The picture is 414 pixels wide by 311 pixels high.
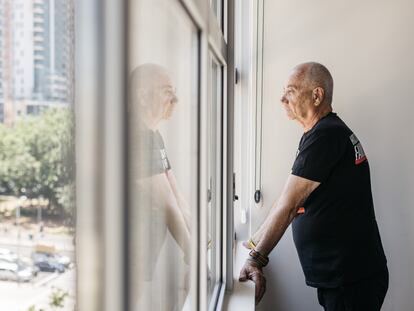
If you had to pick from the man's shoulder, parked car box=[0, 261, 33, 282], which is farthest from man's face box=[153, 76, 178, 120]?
the man's shoulder

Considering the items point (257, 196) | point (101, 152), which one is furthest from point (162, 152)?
point (257, 196)

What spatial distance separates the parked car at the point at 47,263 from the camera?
1.23ft

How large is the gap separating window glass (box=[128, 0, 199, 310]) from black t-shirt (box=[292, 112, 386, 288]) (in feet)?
3.17

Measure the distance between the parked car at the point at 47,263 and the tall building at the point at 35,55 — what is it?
128 mm

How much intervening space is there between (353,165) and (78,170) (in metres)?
1.68

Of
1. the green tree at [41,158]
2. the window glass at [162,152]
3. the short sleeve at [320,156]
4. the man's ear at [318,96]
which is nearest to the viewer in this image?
the green tree at [41,158]

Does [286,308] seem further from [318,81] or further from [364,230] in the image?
[318,81]

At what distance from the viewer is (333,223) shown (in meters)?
1.88

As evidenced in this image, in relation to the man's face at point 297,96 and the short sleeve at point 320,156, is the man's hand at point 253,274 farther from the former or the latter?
the man's face at point 297,96

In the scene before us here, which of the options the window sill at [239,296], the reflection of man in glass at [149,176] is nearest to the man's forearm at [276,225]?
the window sill at [239,296]

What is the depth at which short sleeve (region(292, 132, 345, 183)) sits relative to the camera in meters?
1.84

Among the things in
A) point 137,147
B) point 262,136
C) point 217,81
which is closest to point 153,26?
point 137,147

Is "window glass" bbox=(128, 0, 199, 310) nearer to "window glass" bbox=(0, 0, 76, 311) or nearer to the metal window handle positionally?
"window glass" bbox=(0, 0, 76, 311)

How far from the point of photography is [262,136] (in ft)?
8.15
